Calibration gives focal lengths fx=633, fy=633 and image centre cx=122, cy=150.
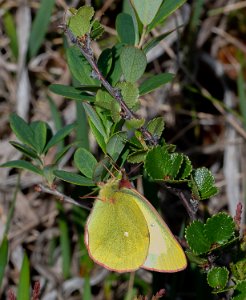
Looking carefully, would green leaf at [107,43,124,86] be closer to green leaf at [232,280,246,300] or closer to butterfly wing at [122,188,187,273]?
butterfly wing at [122,188,187,273]

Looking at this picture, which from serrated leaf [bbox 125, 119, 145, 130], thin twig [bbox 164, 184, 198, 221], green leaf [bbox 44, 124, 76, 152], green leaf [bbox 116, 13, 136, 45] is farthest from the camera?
green leaf [bbox 44, 124, 76, 152]

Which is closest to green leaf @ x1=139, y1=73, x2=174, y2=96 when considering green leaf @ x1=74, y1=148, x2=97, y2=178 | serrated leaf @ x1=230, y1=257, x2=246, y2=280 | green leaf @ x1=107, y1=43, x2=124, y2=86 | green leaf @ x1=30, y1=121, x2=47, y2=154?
green leaf @ x1=107, y1=43, x2=124, y2=86

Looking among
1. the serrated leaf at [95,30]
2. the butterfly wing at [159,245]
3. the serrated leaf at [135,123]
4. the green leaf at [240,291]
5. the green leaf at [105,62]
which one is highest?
the serrated leaf at [95,30]

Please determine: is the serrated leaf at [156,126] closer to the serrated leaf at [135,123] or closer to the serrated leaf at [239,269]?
the serrated leaf at [135,123]

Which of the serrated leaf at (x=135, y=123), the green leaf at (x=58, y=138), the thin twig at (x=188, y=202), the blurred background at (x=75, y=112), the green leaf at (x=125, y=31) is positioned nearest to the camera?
the serrated leaf at (x=135, y=123)

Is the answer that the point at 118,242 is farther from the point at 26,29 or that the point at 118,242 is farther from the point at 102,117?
the point at 26,29

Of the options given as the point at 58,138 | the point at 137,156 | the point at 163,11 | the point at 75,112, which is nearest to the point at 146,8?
the point at 163,11

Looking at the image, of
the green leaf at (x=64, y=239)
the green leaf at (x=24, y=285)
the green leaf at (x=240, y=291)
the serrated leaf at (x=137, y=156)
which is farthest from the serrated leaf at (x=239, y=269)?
the green leaf at (x=64, y=239)
